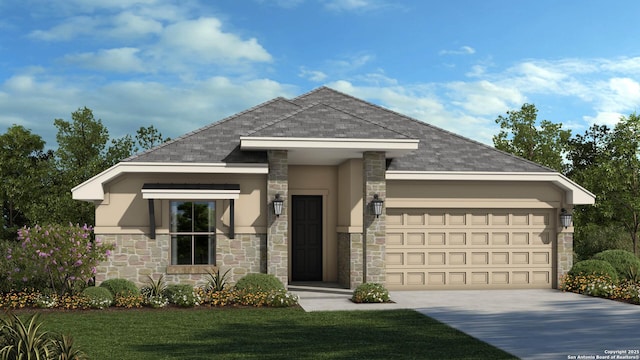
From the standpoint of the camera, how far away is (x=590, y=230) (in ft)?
105

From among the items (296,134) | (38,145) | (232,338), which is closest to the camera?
(232,338)

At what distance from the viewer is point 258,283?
15891mm

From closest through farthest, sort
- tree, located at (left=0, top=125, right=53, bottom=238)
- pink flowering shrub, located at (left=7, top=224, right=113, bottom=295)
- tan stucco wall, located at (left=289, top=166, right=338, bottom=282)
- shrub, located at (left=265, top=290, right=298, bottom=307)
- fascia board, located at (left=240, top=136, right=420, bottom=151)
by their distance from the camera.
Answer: shrub, located at (left=265, top=290, right=298, bottom=307) → pink flowering shrub, located at (left=7, top=224, right=113, bottom=295) → fascia board, located at (left=240, top=136, right=420, bottom=151) → tan stucco wall, located at (left=289, top=166, right=338, bottom=282) → tree, located at (left=0, top=125, right=53, bottom=238)

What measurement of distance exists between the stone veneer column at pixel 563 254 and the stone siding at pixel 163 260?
881 centimetres

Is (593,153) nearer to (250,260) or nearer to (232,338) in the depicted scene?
(250,260)

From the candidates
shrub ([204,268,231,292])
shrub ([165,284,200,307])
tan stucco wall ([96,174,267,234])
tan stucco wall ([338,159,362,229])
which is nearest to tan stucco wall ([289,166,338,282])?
tan stucco wall ([338,159,362,229])

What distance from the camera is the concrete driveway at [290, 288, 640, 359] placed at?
34.1ft

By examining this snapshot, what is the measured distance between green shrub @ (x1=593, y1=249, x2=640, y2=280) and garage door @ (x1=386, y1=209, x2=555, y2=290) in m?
1.68

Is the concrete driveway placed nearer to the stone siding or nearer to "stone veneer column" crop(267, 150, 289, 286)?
"stone veneer column" crop(267, 150, 289, 286)

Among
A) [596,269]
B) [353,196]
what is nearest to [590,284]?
[596,269]

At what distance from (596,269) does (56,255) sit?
14311 mm

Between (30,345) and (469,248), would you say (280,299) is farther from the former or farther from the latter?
(30,345)

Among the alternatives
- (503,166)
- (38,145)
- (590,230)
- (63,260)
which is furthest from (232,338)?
(38,145)

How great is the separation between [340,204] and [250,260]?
356cm
